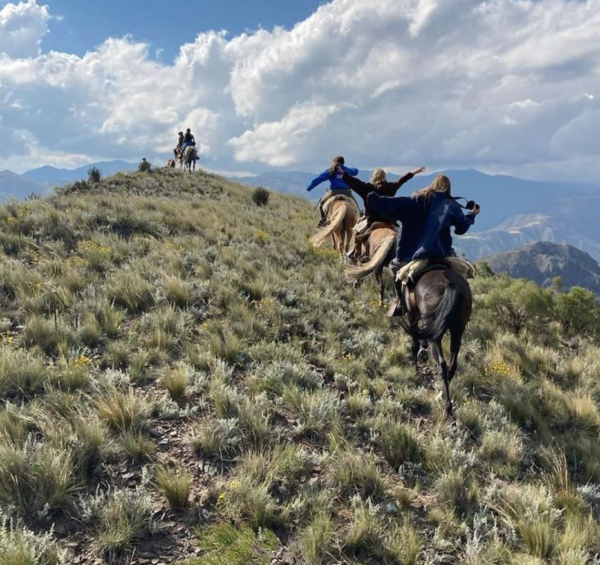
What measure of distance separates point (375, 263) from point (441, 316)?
104 inches

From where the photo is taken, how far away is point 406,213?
607 centimetres

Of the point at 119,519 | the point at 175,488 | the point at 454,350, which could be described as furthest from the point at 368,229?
the point at 119,519

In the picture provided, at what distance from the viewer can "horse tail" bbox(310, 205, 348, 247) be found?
992 cm

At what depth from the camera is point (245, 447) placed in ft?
13.5

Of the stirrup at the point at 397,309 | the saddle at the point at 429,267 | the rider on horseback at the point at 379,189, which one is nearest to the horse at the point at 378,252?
the rider on horseback at the point at 379,189

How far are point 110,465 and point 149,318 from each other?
305 cm

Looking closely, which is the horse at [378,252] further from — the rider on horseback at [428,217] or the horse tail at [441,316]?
the horse tail at [441,316]

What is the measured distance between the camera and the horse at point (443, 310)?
495 centimetres

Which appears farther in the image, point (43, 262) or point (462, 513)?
point (43, 262)

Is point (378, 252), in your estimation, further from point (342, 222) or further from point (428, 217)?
point (342, 222)

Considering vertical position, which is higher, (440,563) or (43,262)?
(43,262)

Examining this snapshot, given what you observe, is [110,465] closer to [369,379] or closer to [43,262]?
[369,379]

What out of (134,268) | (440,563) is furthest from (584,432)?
(134,268)

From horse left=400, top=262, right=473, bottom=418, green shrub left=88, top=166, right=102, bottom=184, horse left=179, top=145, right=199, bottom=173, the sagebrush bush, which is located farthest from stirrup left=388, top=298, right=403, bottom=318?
horse left=179, top=145, right=199, bottom=173
